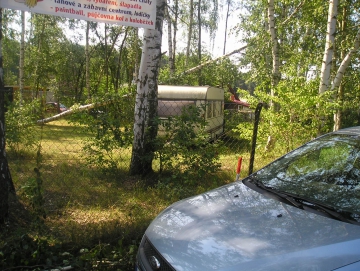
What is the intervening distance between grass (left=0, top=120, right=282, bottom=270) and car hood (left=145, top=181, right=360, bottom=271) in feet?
3.67

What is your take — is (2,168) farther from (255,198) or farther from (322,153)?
(322,153)

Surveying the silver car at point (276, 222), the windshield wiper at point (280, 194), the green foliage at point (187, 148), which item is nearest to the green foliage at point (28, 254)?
the silver car at point (276, 222)

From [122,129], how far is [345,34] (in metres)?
10.4

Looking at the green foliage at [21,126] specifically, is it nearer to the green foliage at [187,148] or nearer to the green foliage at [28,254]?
the green foliage at [187,148]

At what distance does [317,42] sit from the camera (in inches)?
539

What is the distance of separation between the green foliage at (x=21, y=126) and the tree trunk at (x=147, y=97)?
8.19ft

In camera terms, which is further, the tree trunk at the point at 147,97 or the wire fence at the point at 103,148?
the tree trunk at the point at 147,97

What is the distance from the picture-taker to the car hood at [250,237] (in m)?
1.85

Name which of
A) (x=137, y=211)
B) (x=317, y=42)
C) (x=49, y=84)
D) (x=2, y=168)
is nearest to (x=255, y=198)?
(x=137, y=211)

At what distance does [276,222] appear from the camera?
2273 mm

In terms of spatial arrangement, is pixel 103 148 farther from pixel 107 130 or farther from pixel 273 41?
pixel 273 41

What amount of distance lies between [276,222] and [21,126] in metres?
6.22

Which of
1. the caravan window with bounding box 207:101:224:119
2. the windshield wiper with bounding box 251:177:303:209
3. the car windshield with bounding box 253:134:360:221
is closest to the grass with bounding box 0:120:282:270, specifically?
the windshield wiper with bounding box 251:177:303:209

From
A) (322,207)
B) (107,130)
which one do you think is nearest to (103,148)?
(107,130)
